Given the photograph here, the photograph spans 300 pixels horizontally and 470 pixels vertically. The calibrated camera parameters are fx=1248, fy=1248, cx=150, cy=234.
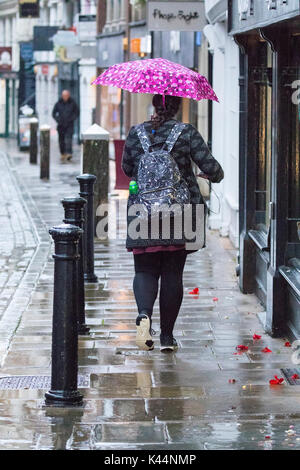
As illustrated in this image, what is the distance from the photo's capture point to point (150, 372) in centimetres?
769

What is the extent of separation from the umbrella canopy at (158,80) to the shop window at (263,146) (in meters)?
1.97

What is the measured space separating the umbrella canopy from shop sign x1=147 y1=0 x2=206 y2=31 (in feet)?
30.4

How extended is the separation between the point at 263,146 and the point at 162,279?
2672 millimetres

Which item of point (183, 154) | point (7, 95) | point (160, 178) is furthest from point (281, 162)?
point (7, 95)

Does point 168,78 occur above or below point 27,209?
above

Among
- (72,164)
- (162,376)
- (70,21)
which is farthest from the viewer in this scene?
(70,21)

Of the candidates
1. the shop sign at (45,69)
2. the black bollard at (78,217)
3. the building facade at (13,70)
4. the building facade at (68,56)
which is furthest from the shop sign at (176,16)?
the shop sign at (45,69)

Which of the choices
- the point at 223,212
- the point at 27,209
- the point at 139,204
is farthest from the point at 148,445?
the point at 27,209

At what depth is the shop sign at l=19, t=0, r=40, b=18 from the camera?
45031 millimetres

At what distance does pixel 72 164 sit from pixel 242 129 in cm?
1891

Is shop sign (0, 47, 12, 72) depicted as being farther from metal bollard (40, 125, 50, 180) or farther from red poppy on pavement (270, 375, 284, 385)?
red poppy on pavement (270, 375, 284, 385)

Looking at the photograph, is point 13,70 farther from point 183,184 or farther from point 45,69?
point 183,184

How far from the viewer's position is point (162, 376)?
759 cm
